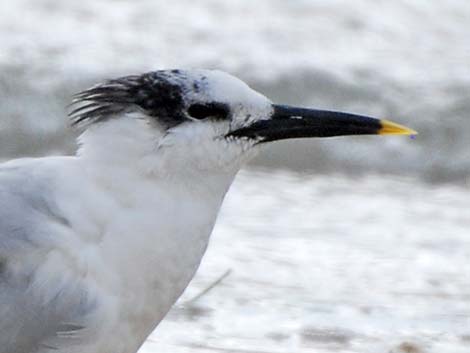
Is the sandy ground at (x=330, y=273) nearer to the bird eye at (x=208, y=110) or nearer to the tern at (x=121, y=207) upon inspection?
the tern at (x=121, y=207)

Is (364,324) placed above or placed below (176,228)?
below

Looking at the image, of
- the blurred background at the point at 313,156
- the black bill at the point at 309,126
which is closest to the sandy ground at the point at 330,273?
the blurred background at the point at 313,156

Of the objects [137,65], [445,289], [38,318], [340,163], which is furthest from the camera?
[137,65]

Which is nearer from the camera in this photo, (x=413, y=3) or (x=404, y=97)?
(x=404, y=97)

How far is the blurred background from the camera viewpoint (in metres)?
5.53

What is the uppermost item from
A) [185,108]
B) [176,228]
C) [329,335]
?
[185,108]

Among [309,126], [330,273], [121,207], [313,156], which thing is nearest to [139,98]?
[121,207]

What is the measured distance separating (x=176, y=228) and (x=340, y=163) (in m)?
3.73

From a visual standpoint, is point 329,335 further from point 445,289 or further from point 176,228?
point 176,228

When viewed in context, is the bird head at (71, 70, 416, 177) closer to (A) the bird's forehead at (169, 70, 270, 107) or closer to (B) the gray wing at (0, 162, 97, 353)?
(A) the bird's forehead at (169, 70, 270, 107)

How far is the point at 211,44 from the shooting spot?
8.82 meters

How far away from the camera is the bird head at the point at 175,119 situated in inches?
165

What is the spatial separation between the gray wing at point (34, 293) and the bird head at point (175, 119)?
0.99ft

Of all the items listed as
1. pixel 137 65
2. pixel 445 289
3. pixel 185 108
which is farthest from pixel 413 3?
pixel 185 108
